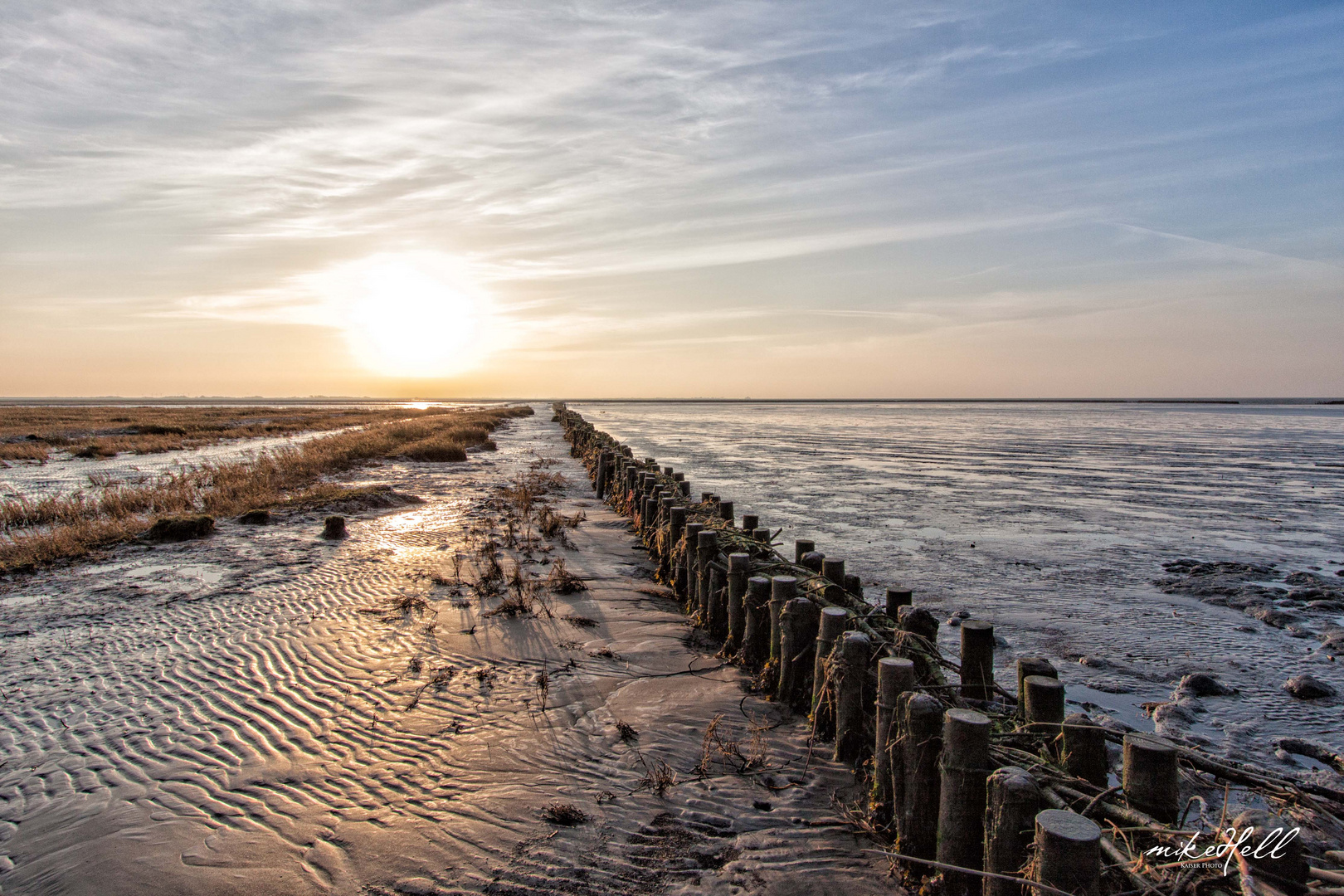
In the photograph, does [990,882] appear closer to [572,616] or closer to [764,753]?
[764,753]

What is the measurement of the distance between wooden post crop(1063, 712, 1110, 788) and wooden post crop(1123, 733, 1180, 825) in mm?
279

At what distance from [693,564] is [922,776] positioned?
4.58 meters

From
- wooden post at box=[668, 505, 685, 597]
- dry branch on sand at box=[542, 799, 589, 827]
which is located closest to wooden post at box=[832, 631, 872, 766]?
dry branch on sand at box=[542, 799, 589, 827]

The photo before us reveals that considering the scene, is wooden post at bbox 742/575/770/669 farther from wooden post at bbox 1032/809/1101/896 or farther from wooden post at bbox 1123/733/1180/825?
wooden post at bbox 1032/809/1101/896

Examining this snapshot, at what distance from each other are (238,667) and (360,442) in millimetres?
23438

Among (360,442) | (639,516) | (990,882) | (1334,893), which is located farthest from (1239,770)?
(360,442)

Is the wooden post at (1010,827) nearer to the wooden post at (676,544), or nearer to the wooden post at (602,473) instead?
the wooden post at (676,544)

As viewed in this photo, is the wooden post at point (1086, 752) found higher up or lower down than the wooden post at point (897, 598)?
lower down

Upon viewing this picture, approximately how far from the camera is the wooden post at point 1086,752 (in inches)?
132

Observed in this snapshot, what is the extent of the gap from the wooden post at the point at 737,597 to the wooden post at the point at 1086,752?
335 centimetres

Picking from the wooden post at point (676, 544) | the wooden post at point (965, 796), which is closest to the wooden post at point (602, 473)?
the wooden post at point (676, 544)

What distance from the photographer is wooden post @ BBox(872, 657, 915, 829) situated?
3.92 metres

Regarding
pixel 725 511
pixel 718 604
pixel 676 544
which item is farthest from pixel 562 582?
pixel 725 511
